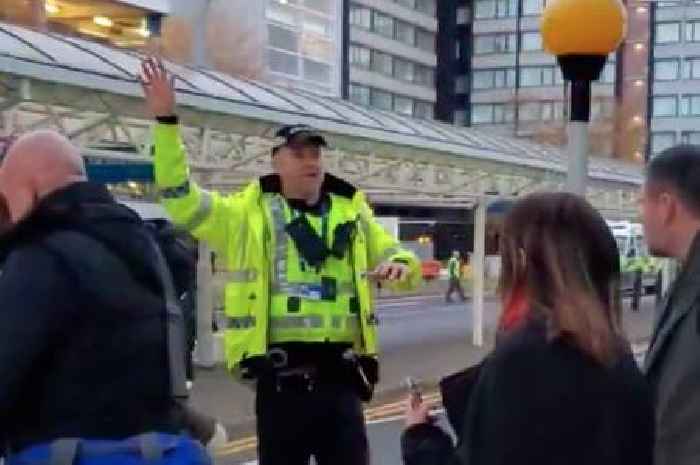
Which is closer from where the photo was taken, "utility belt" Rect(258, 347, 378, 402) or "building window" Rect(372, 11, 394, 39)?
"utility belt" Rect(258, 347, 378, 402)

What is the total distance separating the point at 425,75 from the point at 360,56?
13888mm

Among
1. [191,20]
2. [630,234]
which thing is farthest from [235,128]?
[191,20]

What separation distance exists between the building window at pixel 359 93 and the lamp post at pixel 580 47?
76.8m

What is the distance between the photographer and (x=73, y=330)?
10.8 ft

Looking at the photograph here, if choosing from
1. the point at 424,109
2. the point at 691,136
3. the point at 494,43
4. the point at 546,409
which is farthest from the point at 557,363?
the point at 494,43

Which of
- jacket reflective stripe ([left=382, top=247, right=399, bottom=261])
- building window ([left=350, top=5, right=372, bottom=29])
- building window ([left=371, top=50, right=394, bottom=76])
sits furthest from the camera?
building window ([left=371, top=50, right=394, bottom=76])

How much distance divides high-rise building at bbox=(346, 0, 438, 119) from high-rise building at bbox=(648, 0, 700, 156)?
19.1 metres

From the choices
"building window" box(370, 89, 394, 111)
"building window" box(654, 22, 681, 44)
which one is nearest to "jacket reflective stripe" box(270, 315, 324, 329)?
"building window" box(370, 89, 394, 111)

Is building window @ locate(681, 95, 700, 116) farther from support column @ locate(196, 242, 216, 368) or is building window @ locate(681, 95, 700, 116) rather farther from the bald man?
the bald man

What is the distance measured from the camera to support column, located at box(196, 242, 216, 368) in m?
15.5

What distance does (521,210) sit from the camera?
3131 mm

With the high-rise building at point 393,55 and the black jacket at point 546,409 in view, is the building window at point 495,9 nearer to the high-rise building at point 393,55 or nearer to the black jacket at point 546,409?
the high-rise building at point 393,55

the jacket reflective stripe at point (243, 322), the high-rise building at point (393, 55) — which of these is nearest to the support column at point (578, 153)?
the jacket reflective stripe at point (243, 322)

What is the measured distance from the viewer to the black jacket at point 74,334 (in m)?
3.25
